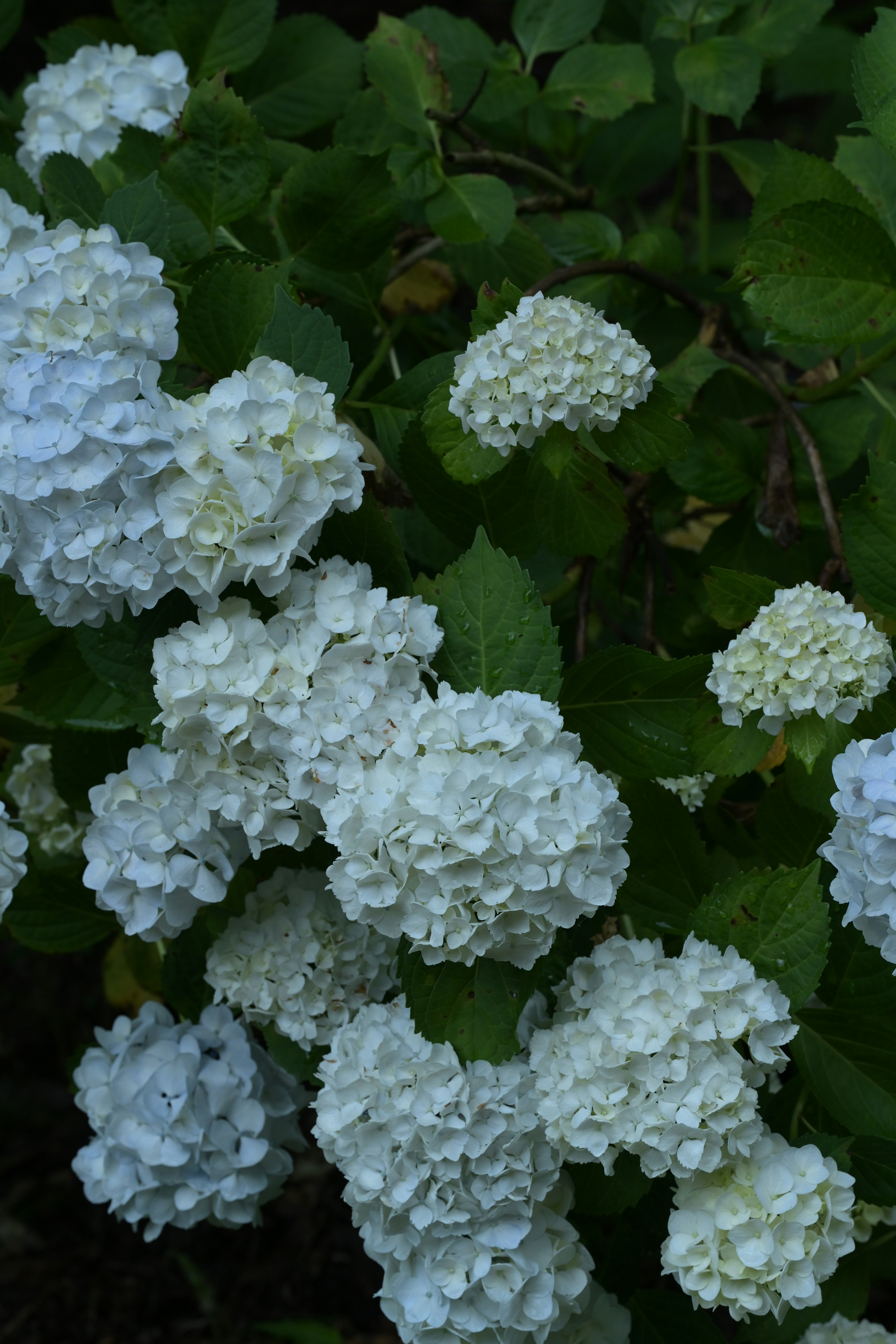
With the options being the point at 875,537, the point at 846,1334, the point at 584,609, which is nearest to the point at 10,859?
the point at 584,609

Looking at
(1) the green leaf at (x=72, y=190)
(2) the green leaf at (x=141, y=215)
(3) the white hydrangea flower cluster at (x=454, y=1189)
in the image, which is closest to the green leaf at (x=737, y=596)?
(3) the white hydrangea flower cluster at (x=454, y=1189)

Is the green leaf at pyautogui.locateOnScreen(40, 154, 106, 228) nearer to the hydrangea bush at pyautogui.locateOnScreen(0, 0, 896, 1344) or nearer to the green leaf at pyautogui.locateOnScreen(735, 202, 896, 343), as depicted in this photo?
the hydrangea bush at pyautogui.locateOnScreen(0, 0, 896, 1344)

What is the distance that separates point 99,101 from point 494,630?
110 centimetres

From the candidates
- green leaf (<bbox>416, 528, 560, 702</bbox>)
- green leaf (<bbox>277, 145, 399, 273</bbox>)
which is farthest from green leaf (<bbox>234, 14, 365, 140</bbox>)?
green leaf (<bbox>416, 528, 560, 702</bbox>)

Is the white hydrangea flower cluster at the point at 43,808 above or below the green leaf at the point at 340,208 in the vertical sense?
below

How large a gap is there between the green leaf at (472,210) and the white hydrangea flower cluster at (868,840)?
0.87 m

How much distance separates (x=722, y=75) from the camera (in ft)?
5.50

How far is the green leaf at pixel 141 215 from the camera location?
1.24m

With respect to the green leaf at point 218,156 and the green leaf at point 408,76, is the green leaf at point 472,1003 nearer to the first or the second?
the green leaf at point 218,156

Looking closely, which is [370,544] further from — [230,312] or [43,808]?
[43,808]

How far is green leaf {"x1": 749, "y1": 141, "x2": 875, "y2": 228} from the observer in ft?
4.95

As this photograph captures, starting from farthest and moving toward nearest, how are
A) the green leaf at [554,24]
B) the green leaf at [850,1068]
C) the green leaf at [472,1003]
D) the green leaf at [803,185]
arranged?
the green leaf at [554,24] < the green leaf at [803,185] < the green leaf at [850,1068] < the green leaf at [472,1003]

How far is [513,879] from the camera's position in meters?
0.97

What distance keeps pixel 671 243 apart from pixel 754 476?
1.66 ft
